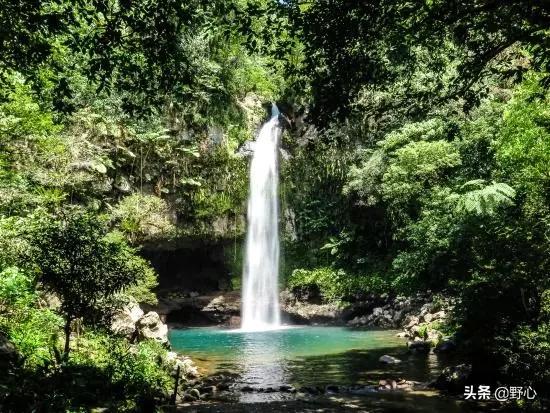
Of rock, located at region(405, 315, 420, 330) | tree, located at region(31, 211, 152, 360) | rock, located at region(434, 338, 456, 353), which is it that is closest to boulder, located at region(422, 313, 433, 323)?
rock, located at region(405, 315, 420, 330)

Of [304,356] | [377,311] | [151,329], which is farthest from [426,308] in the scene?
[151,329]

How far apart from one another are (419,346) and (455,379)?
5990mm

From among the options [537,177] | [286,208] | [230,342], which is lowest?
[230,342]

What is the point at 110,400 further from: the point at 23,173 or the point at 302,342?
the point at 302,342

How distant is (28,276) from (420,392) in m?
8.97

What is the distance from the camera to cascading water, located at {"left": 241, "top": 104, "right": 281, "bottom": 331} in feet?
108

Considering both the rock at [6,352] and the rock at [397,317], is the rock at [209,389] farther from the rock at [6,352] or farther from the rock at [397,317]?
the rock at [397,317]

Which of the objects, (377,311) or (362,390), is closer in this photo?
(362,390)

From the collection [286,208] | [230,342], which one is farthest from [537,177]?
[286,208]

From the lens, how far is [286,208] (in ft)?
116

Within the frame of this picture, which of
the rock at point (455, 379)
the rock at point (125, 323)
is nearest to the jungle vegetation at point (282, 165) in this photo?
the rock at point (455, 379)

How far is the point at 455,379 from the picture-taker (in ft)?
35.9

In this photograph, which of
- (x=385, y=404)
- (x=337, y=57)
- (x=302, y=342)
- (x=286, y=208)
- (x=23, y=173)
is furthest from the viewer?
(x=286, y=208)

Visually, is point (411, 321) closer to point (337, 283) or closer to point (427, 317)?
point (427, 317)
